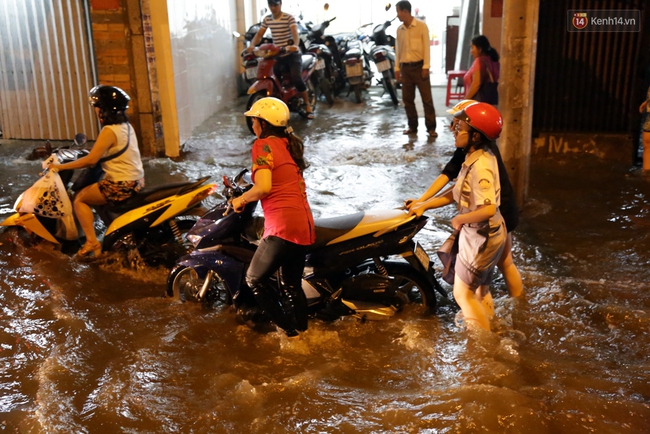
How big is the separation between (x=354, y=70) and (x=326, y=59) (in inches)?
28.7

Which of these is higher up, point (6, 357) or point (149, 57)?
point (149, 57)

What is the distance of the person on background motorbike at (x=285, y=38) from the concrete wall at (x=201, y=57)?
918 millimetres

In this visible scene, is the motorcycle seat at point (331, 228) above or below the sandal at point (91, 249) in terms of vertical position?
above

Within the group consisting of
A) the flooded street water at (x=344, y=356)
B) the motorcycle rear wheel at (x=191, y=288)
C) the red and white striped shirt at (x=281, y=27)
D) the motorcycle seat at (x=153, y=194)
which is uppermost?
the red and white striped shirt at (x=281, y=27)

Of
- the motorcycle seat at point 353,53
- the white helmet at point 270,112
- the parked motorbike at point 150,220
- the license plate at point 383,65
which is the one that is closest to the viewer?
the white helmet at point 270,112

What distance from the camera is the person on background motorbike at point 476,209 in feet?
13.5

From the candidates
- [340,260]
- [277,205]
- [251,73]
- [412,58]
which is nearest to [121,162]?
[277,205]

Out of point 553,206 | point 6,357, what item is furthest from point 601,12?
point 6,357

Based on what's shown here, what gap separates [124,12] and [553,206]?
233 inches

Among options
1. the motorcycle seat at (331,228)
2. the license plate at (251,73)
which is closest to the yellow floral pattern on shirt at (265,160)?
the motorcycle seat at (331,228)

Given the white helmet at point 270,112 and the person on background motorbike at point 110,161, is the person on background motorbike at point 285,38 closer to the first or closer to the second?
the person on background motorbike at point 110,161

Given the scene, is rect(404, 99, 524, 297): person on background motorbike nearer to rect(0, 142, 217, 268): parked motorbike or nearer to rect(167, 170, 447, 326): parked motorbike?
rect(167, 170, 447, 326): parked motorbike

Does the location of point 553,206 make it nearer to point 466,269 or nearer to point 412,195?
point 412,195

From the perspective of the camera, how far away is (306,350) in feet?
15.0
